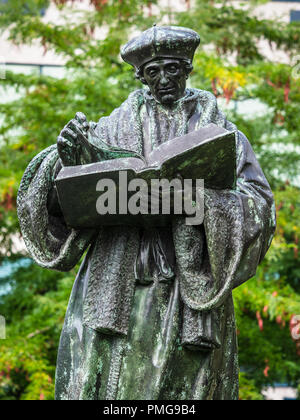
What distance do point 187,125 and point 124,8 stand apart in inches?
281

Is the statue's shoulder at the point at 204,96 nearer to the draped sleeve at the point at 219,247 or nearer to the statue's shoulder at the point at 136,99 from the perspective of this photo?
the statue's shoulder at the point at 136,99

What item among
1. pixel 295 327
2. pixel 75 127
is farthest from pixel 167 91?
pixel 295 327

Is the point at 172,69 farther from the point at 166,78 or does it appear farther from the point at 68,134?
the point at 68,134

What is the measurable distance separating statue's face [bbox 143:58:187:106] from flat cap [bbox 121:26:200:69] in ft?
0.11

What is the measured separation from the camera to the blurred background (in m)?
9.17

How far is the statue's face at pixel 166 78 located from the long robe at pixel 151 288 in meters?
0.16

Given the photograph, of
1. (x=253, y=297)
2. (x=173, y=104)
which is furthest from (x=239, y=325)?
(x=173, y=104)

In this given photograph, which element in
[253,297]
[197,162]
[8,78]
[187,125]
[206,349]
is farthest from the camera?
[8,78]

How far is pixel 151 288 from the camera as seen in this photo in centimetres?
396

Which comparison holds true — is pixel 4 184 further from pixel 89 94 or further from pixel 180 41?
pixel 180 41

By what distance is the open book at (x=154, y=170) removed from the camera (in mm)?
3627

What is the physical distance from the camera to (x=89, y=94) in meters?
9.98

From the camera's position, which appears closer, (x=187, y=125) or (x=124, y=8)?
(x=187, y=125)
